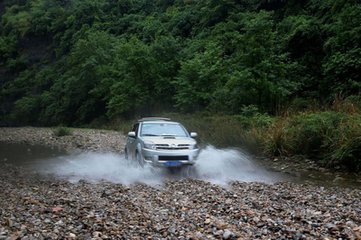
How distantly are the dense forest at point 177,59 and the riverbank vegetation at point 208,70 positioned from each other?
0.31 feet

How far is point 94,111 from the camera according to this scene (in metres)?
48.8

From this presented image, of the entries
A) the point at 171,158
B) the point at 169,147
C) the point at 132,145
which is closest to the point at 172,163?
the point at 171,158

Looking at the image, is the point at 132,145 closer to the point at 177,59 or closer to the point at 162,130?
the point at 162,130

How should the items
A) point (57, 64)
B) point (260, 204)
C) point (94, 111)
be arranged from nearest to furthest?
point (260, 204)
point (94, 111)
point (57, 64)

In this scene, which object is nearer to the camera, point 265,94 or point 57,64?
point 265,94

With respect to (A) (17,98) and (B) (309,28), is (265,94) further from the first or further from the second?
(A) (17,98)

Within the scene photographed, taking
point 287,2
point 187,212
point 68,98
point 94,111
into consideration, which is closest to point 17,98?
point 68,98

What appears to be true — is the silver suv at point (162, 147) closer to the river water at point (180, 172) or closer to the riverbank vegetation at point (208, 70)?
the river water at point (180, 172)

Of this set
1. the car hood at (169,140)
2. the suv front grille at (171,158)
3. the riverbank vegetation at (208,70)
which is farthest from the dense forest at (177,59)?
the suv front grille at (171,158)

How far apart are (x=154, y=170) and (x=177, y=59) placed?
966 inches

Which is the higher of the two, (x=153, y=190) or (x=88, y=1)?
(x=88, y=1)

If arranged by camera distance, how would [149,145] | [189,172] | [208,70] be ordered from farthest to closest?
[208,70], [189,172], [149,145]

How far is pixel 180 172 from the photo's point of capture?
1345cm

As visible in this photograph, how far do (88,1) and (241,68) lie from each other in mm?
49928
